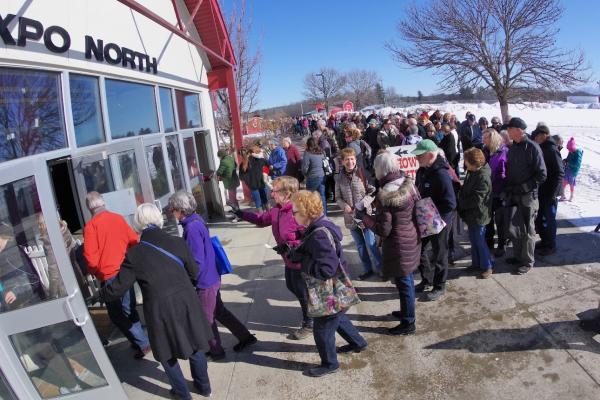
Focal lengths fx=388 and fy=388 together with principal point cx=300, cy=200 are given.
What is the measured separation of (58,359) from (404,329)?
3006 millimetres

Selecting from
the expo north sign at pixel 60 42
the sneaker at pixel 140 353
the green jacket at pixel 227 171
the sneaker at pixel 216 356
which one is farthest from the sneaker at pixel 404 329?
the green jacket at pixel 227 171

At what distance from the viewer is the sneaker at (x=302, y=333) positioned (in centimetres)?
396

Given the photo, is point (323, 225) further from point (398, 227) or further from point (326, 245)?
point (398, 227)

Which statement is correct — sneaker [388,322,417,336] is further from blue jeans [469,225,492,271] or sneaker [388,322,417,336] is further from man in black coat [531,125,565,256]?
man in black coat [531,125,565,256]

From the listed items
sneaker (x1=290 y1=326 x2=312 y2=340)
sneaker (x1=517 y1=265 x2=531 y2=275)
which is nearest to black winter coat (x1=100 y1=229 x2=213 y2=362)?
sneaker (x1=290 y1=326 x2=312 y2=340)

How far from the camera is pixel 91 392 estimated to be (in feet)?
10.2

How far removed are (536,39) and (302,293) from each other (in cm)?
1195

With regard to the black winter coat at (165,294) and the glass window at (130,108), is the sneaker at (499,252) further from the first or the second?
the glass window at (130,108)

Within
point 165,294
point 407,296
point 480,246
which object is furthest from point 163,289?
point 480,246

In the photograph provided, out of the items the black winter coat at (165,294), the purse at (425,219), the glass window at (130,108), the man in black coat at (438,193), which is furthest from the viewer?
the glass window at (130,108)

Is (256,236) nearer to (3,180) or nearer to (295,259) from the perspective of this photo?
(295,259)

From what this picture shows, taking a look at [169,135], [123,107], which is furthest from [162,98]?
[123,107]

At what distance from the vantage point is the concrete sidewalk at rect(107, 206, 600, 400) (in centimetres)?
309

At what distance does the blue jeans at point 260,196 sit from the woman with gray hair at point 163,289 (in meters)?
5.06
